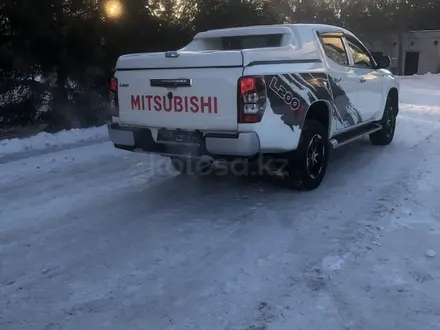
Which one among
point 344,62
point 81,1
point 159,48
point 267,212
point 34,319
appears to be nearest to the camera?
point 34,319

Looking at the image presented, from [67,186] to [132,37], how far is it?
6.02m

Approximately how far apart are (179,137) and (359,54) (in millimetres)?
3515

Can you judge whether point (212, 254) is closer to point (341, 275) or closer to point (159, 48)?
point (341, 275)

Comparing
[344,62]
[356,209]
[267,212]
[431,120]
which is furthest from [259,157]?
[431,120]

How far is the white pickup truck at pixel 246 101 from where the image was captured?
502cm

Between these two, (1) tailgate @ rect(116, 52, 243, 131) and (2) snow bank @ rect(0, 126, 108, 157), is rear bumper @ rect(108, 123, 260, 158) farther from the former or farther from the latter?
(2) snow bank @ rect(0, 126, 108, 157)

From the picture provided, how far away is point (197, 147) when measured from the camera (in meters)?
5.27

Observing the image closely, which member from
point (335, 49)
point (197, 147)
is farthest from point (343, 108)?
point (197, 147)

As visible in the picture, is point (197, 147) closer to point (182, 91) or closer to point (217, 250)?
point (182, 91)

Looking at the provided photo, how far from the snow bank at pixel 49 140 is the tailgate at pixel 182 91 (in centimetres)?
335

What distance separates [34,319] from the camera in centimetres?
331

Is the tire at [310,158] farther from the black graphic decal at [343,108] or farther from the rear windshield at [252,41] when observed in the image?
the rear windshield at [252,41]

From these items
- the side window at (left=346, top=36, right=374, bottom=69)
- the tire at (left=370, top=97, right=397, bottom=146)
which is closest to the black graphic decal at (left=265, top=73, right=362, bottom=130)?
the side window at (left=346, top=36, right=374, bottom=69)

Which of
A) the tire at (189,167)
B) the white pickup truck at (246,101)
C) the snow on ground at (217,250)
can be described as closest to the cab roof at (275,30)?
the white pickup truck at (246,101)
